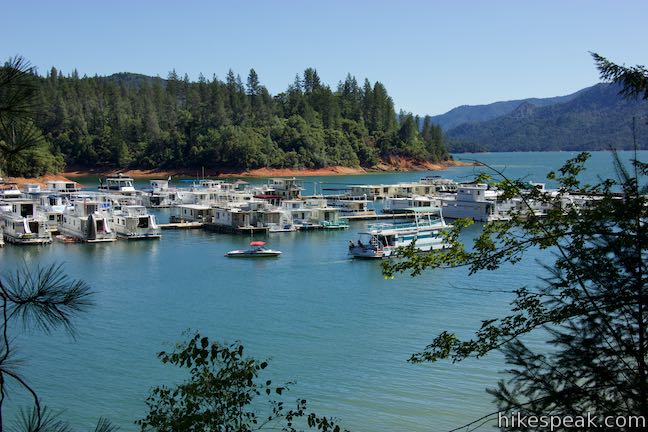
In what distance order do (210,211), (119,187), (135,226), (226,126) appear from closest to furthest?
(135,226)
(210,211)
(119,187)
(226,126)

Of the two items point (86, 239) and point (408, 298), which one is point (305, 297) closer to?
point (408, 298)

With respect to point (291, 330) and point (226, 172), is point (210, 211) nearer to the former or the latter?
point (291, 330)

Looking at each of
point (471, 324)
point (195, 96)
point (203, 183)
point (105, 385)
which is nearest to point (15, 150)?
point (105, 385)

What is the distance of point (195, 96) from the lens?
111 metres

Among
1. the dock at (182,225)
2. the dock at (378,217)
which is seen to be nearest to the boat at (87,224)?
the dock at (182,225)

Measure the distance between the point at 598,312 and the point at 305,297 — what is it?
18.6 metres

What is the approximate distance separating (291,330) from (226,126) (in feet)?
276

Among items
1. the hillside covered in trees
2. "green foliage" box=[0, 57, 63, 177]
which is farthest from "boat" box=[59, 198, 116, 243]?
the hillside covered in trees

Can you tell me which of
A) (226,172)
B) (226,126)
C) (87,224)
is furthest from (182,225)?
(226,126)

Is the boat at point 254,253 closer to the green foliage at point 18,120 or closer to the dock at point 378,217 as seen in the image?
the dock at point 378,217

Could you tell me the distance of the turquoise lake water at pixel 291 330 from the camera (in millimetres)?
14156

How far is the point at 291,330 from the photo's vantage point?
1936 cm

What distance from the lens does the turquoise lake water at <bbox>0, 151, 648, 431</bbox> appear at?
14.2m

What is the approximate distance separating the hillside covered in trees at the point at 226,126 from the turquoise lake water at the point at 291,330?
216 ft
